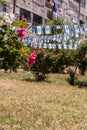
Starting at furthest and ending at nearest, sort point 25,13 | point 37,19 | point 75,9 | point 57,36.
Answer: point 75,9, point 37,19, point 25,13, point 57,36

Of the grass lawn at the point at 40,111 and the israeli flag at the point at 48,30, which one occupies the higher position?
the israeli flag at the point at 48,30

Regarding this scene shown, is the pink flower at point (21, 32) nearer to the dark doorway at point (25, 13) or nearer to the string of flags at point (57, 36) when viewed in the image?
the string of flags at point (57, 36)

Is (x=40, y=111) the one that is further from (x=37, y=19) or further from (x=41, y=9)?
(x=41, y=9)

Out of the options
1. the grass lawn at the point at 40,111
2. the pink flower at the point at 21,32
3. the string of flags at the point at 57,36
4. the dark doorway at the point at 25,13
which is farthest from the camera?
the dark doorway at the point at 25,13

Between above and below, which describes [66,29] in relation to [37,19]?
below

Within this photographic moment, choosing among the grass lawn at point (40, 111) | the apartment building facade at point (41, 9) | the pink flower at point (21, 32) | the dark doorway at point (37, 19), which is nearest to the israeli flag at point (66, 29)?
the apartment building facade at point (41, 9)

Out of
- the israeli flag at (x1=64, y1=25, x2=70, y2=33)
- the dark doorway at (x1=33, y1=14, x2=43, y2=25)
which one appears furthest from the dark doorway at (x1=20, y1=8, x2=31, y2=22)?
the israeli flag at (x1=64, y1=25, x2=70, y2=33)

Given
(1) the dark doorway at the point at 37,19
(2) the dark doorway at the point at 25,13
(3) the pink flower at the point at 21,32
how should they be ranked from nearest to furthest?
1. (3) the pink flower at the point at 21,32
2. (2) the dark doorway at the point at 25,13
3. (1) the dark doorway at the point at 37,19

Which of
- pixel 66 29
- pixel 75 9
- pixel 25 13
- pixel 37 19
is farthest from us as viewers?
pixel 75 9

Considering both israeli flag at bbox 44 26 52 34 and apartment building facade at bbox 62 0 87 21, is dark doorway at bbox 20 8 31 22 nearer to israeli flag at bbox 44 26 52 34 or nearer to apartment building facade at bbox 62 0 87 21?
israeli flag at bbox 44 26 52 34

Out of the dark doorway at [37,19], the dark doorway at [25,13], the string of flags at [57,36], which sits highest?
the dark doorway at [25,13]

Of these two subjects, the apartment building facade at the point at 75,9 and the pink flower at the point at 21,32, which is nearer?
the pink flower at the point at 21,32

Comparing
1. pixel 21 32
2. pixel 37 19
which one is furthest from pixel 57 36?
pixel 21 32

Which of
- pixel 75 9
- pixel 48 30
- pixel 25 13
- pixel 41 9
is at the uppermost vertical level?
pixel 75 9
